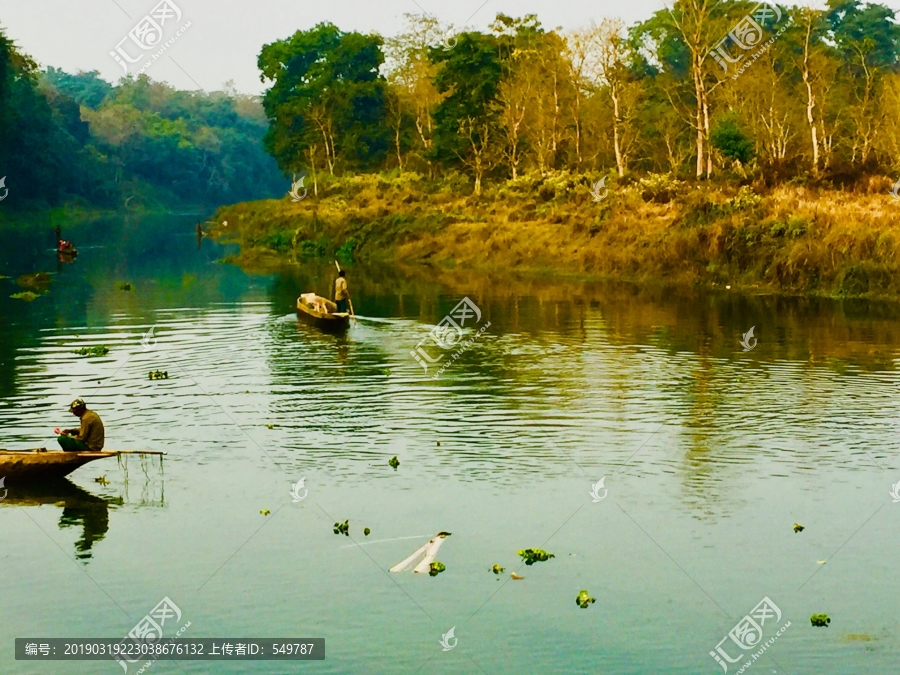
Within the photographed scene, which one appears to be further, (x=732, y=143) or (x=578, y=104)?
(x=578, y=104)

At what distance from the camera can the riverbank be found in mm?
56375

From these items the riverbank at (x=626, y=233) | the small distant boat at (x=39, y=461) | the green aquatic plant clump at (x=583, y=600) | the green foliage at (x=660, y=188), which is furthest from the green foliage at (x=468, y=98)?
the green aquatic plant clump at (x=583, y=600)

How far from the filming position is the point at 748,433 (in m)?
30.2

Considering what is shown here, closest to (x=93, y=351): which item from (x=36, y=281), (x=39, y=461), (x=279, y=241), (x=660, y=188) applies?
(x=39, y=461)

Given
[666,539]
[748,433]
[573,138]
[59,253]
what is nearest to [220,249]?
[59,253]

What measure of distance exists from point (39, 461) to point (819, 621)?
14.9m

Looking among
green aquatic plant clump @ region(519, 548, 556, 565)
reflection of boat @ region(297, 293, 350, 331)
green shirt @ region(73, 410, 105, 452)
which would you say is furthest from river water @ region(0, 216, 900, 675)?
green shirt @ region(73, 410, 105, 452)

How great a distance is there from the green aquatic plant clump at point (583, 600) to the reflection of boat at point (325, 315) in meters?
29.4

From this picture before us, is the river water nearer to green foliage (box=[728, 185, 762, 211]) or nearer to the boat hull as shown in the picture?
the boat hull

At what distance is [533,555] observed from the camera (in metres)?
21.3

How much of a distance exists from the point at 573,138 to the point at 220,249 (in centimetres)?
2917

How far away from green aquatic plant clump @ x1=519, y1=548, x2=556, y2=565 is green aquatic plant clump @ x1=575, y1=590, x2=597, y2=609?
175cm

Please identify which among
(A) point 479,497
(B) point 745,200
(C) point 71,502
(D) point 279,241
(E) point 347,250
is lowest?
(A) point 479,497

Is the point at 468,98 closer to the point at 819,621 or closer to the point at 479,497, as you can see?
the point at 479,497
